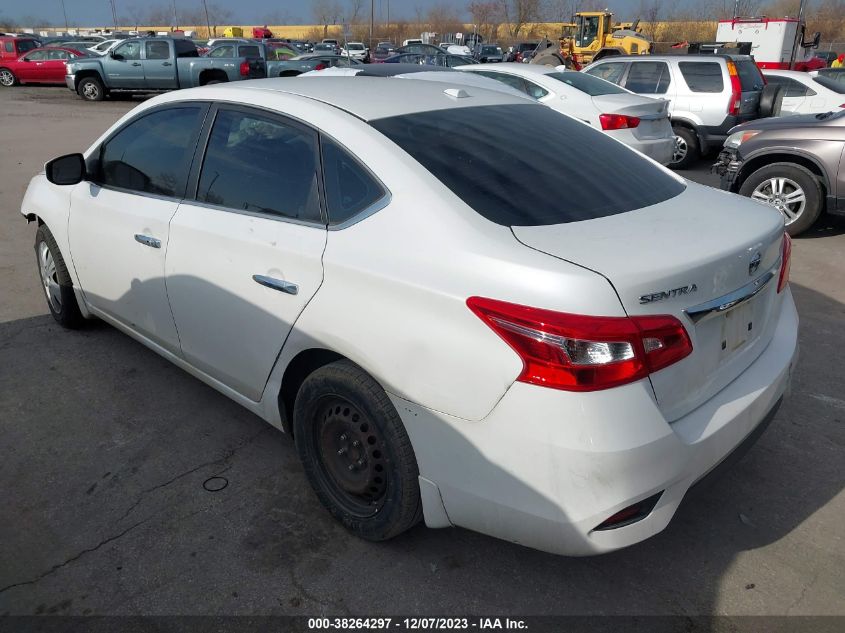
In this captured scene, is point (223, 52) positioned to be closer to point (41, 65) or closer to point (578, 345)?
point (41, 65)

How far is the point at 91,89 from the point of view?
21.5 m

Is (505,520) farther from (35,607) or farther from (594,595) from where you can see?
(35,607)

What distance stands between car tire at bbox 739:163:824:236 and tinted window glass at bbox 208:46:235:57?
17.9 m

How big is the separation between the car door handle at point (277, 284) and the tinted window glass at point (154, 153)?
83 cm

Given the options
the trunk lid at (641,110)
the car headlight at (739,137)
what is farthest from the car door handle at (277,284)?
the trunk lid at (641,110)

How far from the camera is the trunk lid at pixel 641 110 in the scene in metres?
8.88

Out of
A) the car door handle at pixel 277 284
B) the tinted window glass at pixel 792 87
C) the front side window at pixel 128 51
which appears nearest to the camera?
the car door handle at pixel 277 284

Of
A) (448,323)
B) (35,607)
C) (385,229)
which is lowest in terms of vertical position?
(35,607)

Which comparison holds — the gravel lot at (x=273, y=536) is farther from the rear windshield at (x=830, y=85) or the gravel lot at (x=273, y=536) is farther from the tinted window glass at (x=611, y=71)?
the rear windshield at (x=830, y=85)

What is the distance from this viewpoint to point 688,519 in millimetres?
2850

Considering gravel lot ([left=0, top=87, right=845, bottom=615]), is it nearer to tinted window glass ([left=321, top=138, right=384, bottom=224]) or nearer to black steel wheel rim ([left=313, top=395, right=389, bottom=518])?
black steel wheel rim ([left=313, top=395, right=389, bottom=518])

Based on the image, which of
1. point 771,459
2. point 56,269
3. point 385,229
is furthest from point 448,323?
point 56,269

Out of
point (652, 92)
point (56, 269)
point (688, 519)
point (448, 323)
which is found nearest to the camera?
point (448, 323)

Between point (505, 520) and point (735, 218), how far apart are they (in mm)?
1401
